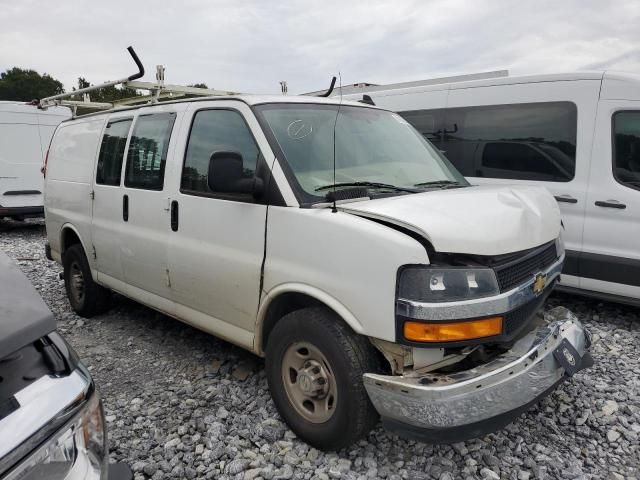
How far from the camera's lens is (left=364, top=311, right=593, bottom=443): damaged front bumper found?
87.7 inches

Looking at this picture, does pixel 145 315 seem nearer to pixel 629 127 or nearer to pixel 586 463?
pixel 586 463

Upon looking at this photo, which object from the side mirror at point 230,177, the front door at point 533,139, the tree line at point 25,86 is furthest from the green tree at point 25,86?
the side mirror at point 230,177

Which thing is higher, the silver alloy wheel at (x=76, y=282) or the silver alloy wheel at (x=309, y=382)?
the silver alloy wheel at (x=309, y=382)

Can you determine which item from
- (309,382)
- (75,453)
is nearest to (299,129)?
(309,382)

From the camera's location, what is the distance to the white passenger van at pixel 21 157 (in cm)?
1026

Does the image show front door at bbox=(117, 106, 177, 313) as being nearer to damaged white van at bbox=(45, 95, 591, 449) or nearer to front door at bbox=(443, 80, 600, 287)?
damaged white van at bbox=(45, 95, 591, 449)

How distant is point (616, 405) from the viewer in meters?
3.36

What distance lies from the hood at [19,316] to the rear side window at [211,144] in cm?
162

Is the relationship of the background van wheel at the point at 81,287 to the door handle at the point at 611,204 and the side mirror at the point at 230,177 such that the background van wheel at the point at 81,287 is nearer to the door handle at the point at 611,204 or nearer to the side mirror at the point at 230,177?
the side mirror at the point at 230,177

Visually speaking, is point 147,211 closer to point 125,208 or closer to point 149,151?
point 125,208

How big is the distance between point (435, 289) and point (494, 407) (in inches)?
24.3

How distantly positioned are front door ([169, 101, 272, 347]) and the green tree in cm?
4729

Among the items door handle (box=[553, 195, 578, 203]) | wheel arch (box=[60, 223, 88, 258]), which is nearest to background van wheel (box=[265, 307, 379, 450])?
wheel arch (box=[60, 223, 88, 258])

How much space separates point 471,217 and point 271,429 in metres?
1.74
